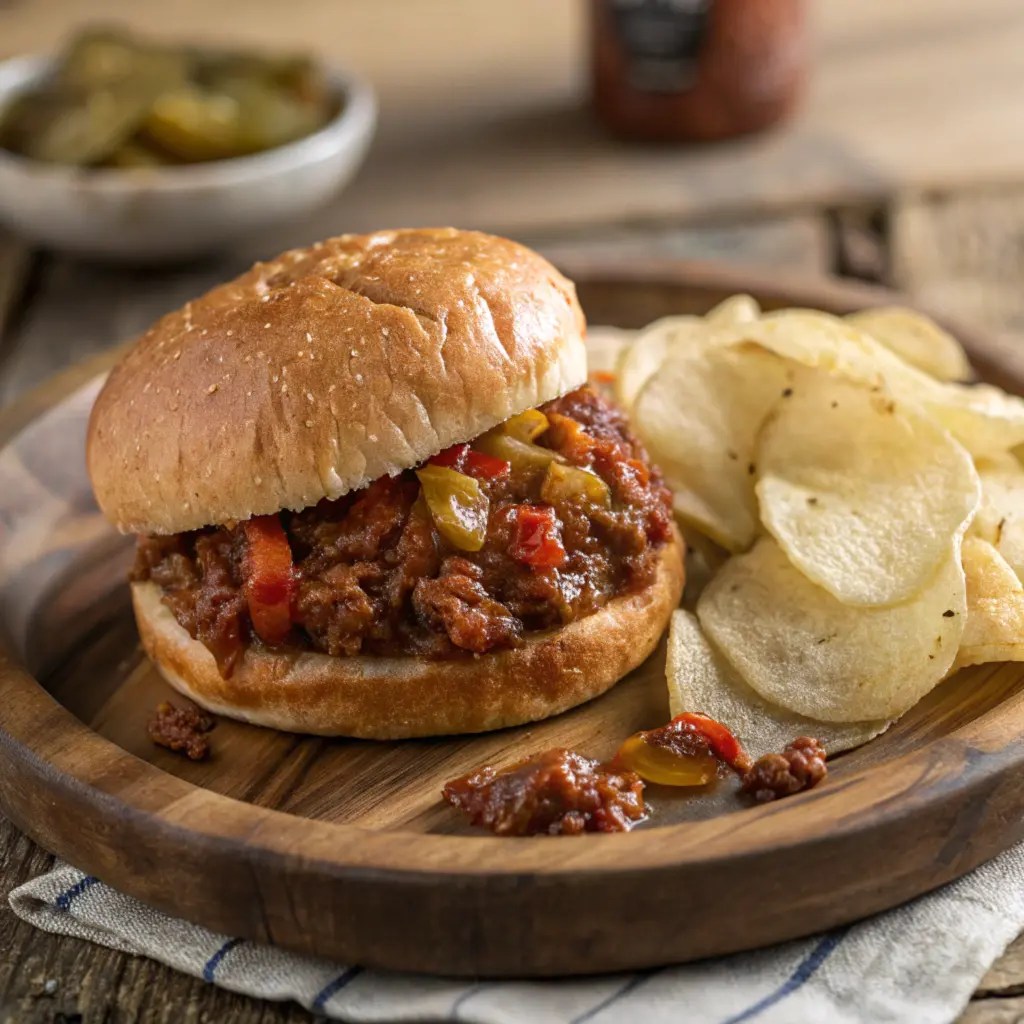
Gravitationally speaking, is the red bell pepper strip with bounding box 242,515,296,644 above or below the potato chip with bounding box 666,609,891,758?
above

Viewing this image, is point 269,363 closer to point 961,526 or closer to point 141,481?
point 141,481

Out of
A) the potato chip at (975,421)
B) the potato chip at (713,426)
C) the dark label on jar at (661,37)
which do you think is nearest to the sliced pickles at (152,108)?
the dark label on jar at (661,37)

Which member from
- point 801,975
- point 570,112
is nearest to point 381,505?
point 801,975

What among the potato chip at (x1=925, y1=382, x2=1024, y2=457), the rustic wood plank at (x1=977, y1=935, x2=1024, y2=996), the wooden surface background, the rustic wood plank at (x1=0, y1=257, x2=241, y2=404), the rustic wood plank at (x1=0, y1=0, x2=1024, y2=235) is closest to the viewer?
the rustic wood plank at (x1=977, y1=935, x2=1024, y2=996)

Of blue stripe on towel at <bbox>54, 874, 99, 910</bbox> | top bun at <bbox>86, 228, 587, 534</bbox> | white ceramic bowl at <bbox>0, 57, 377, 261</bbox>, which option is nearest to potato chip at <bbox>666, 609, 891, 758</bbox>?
top bun at <bbox>86, 228, 587, 534</bbox>

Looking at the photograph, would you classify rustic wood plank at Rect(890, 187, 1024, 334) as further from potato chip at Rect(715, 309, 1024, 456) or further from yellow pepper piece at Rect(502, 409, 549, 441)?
yellow pepper piece at Rect(502, 409, 549, 441)

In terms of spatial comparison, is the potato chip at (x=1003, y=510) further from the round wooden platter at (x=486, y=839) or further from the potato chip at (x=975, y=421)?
the round wooden platter at (x=486, y=839)
